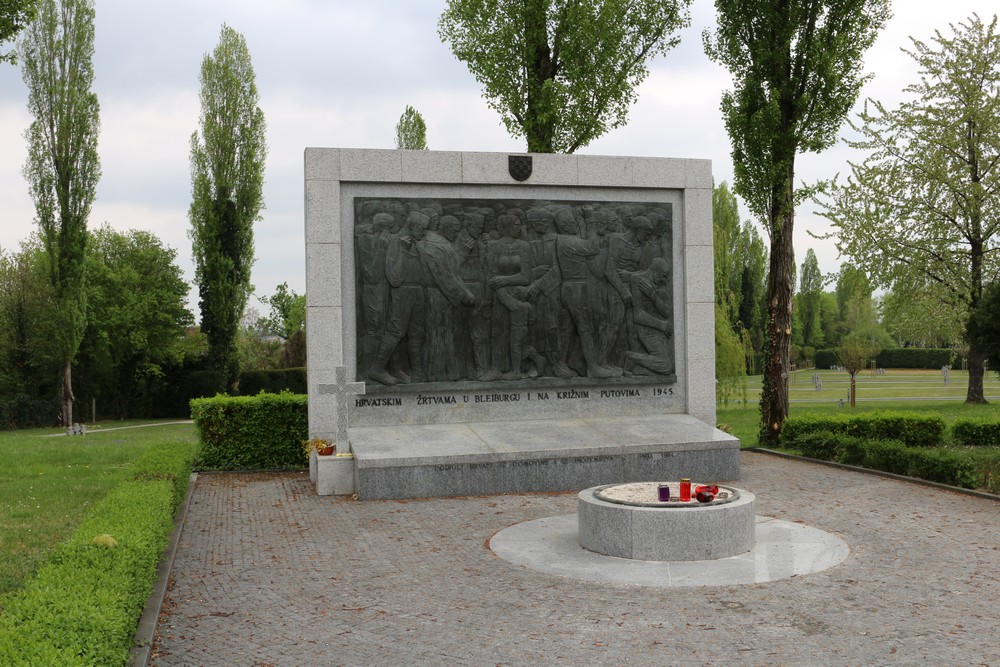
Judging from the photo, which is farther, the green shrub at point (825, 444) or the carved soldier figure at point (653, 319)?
the carved soldier figure at point (653, 319)

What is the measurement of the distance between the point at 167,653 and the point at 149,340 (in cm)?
3963

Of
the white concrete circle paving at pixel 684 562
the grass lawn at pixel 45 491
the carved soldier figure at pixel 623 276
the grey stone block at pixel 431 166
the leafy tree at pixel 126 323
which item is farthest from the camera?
the leafy tree at pixel 126 323

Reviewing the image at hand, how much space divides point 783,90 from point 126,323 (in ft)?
111

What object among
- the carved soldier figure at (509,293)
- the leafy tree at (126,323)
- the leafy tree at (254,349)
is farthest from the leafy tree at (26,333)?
the carved soldier figure at (509,293)

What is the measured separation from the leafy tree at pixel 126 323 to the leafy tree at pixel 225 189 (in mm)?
4710

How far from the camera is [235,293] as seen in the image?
3869cm

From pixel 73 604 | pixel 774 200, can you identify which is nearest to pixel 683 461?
pixel 774 200

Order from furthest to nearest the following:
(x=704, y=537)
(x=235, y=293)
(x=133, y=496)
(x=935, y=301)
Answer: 1. (x=235, y=293)
2. (x=935, y=301)
3. (x=133, y=496)
4. (x=704, y=537)

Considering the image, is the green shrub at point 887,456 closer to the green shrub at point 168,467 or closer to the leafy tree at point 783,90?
the leafy tree at point 783,90

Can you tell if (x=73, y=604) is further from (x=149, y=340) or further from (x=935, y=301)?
(x=149, y=340)

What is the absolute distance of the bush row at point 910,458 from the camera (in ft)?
40.9

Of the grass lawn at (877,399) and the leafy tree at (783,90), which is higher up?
the leafy tree at (783,90)

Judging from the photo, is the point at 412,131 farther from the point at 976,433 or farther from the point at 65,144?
the point at 976,433

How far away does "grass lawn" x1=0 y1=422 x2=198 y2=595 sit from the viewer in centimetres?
937
